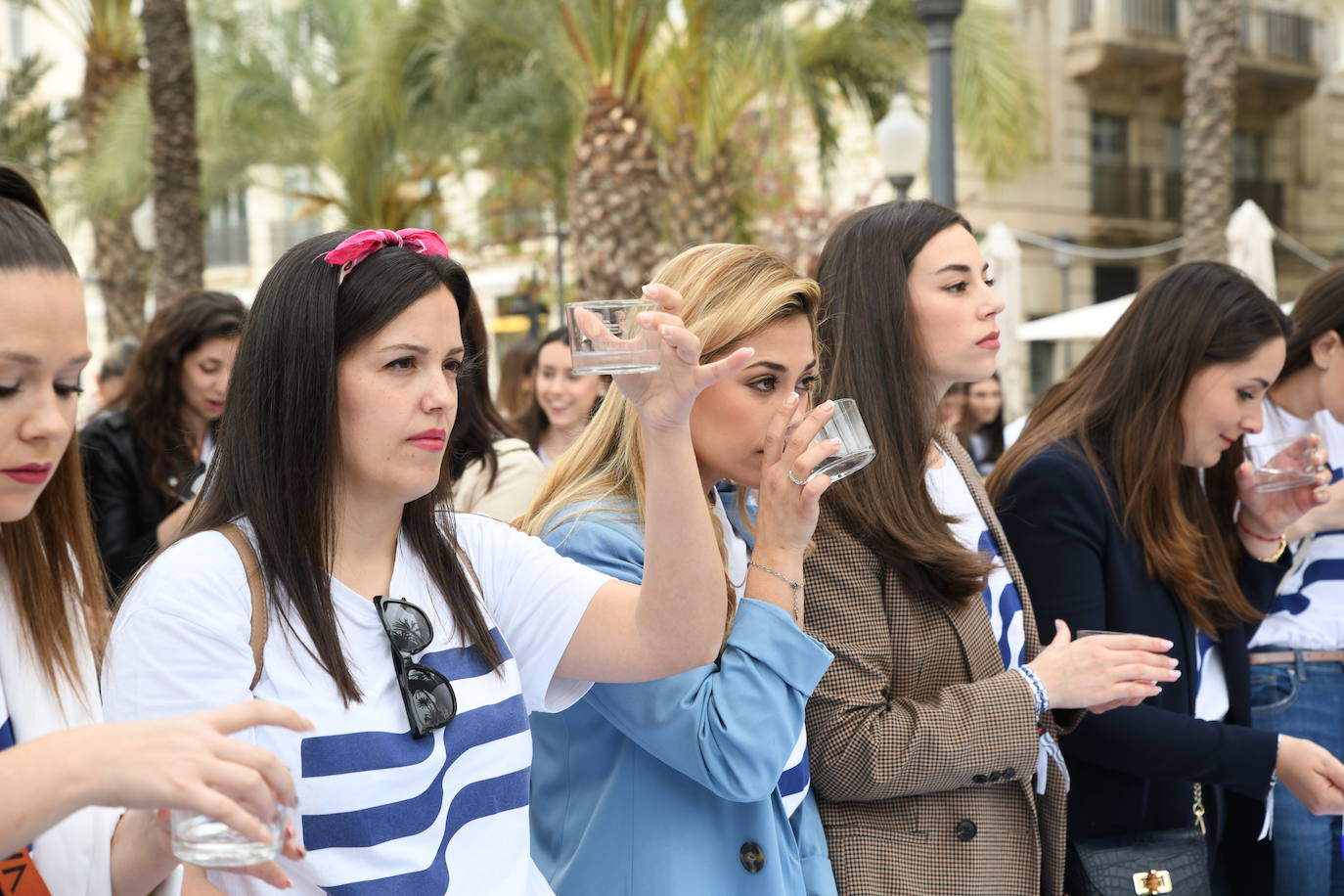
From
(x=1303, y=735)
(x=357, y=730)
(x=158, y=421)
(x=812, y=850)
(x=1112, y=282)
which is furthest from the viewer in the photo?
(x=1112, y=282)

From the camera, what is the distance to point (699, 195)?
1379 cm

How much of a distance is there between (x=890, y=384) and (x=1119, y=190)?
78.2 feet

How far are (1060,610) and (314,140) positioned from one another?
15.9 m

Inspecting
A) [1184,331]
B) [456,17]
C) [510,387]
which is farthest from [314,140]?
[1184,331]

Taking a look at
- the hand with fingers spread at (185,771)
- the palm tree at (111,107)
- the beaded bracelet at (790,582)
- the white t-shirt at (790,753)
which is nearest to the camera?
the hand with fingers spread at (185,771)

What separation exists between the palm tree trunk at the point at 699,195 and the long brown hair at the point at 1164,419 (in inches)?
413


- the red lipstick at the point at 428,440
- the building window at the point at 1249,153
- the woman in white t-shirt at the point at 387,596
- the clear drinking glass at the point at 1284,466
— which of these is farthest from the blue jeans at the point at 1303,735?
the building window at the point at 1249,153

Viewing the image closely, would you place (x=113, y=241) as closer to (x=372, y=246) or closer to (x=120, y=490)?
(x=120, y=490)

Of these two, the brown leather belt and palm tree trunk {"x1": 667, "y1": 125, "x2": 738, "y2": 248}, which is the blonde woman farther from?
palm tree trunk {"x1": 667, "y1": 125, "x2": 738, "y2": 248}

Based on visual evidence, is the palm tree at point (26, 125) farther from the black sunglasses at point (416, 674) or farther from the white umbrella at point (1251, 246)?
the black sunglasses at point (416, 674)

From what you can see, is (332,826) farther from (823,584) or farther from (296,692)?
(823,584)

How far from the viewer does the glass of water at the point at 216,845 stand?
4.33ft

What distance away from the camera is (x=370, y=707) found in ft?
5.74

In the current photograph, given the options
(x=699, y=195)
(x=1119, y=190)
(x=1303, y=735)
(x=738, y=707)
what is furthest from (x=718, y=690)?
(x=1119, y=190)
